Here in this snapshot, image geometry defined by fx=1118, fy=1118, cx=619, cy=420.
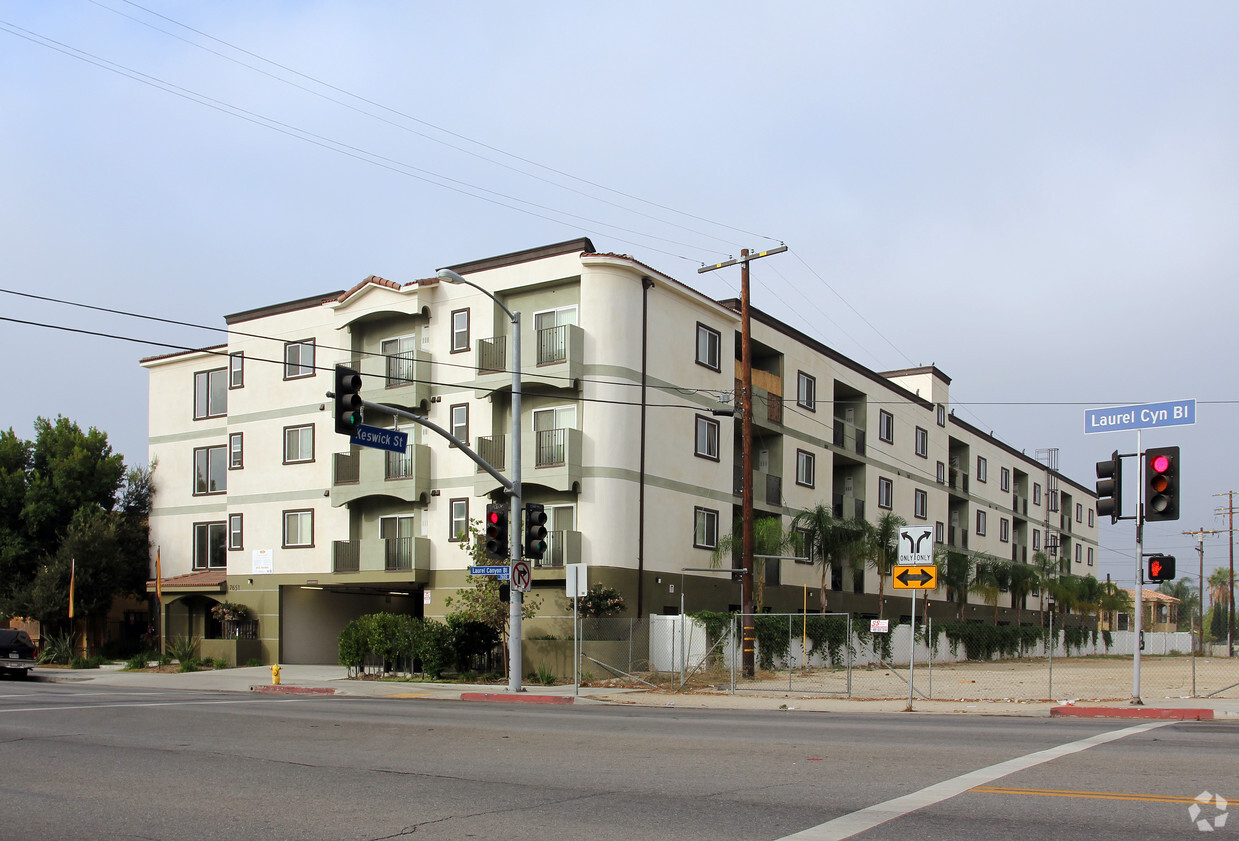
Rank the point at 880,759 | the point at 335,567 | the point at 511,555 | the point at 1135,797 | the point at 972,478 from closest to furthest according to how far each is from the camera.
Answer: the point at 1135,797, the point at 880,759, the point at 511,555, the point at 335,567, the point at 972,478

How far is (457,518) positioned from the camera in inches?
1393

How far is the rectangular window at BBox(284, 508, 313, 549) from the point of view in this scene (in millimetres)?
38812

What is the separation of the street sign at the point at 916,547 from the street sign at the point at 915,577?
0.14 m

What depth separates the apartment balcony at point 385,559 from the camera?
3547cm

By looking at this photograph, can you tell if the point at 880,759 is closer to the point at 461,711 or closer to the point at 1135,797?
the point at 1135,797

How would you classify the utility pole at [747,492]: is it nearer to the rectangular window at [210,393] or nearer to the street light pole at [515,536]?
the street light pole at [515,536]

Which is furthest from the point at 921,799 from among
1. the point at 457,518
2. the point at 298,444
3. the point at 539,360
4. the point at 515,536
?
the point at 298,444

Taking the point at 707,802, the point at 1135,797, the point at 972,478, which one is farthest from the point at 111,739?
the point at 972,478

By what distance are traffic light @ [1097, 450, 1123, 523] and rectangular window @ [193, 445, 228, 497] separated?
32106mm

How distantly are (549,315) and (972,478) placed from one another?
35198 millimetres

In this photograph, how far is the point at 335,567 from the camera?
37.1 m

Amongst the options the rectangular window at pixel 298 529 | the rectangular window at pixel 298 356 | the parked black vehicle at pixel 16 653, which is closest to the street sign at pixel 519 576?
the rectangular window at pixel 298 529

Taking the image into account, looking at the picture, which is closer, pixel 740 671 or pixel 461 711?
pixel 461 711

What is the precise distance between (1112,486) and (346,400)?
44.3 feet
